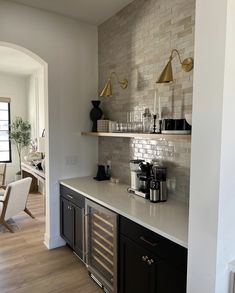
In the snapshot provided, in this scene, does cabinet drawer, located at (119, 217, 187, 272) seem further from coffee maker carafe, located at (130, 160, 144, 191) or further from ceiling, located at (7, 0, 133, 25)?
ceiling, located at (7, 0, 133, 25)

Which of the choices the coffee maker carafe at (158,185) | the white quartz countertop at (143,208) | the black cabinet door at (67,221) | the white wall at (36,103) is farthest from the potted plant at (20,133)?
the coffee maker carafe at (158,185)

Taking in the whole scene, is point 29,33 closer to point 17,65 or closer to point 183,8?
point 183,8

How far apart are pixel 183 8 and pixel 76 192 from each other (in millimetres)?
2086

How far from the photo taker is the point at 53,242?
3.12m

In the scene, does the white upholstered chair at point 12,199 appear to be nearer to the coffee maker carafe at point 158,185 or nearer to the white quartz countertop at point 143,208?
the white quartz countertop at point 143,208

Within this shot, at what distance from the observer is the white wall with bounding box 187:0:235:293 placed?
1.14 m

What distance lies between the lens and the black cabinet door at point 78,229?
8.68ft

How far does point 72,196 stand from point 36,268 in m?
0.86

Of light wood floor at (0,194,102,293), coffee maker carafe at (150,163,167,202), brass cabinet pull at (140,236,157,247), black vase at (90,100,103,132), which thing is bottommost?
light wood floor at (0,194,102,293)

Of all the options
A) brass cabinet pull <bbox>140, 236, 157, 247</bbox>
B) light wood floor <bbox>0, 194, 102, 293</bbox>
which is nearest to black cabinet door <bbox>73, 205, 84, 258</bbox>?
light wood floor <bbox>0, 194, 102, 293</bbox>

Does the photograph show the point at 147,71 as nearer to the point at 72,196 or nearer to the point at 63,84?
the point at 63,84

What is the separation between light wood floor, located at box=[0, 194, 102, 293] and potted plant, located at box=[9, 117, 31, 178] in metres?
3.13

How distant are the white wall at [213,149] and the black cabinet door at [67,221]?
1827mm

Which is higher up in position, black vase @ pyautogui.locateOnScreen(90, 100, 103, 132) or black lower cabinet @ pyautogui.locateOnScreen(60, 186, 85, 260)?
black vase @ pyautogui.locateOnScreen(90, 100, 103, 132)
